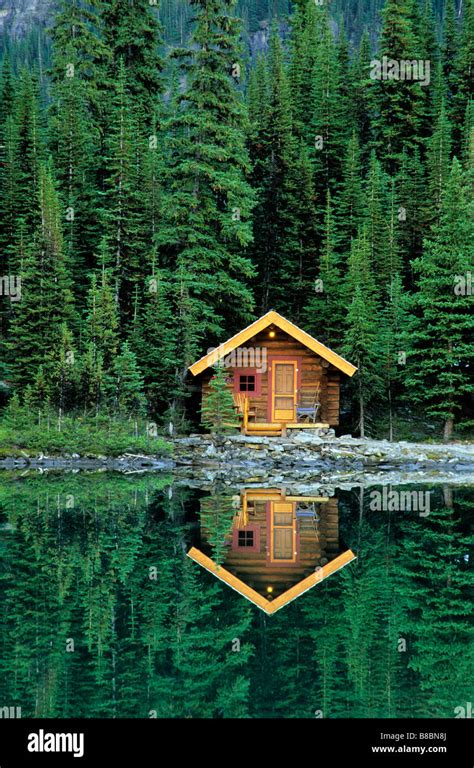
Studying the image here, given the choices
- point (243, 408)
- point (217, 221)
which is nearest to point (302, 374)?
point (243, 408)

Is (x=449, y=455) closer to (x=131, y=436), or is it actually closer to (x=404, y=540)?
(x=131, y=436)

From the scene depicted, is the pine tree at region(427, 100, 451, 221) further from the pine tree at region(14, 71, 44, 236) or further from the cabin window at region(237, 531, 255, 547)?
the cabin window at region(237, 531, 255, 547)

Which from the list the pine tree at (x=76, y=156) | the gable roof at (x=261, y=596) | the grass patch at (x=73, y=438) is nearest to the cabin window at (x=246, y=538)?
the gable roof at (x=261, y=596)

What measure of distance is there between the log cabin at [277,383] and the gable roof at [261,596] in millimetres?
18402

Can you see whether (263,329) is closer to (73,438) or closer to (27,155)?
(73,438)

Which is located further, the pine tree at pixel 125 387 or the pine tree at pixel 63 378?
the pine tree at pixel 125 387

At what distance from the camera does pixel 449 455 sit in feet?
104

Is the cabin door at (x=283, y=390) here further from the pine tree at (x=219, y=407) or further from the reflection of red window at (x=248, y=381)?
the pine tree at (x=219, y=407)

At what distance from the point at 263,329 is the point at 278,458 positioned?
5672 mm

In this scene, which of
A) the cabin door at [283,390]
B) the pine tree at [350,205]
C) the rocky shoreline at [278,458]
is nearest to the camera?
the rocky shoreline at [278,458]

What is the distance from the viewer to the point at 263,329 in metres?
33.8

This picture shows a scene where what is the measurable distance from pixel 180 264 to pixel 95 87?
1607 cm

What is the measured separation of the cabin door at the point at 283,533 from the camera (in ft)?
51.2

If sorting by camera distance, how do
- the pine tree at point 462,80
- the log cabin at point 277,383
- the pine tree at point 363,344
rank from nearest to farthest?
the log cabin at point 277,383 < the pine tree at point 363,344 < the pine tree at point 462,80
